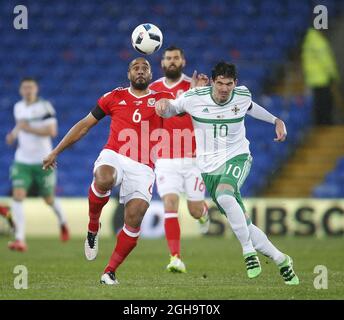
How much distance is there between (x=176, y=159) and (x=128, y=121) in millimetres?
2282

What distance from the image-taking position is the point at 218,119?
9.64m

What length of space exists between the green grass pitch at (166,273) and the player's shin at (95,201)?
0.59 m

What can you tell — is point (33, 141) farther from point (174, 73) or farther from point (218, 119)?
point (218, 119)

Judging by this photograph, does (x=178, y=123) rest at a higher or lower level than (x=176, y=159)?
higher

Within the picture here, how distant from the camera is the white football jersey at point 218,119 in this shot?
379 inches

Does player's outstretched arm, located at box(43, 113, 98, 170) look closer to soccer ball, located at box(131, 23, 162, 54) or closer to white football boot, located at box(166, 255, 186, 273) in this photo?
soccer ball, located at box(131, 23, 162, 54)

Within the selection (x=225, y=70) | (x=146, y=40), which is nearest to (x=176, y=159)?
(x=146, y=40)

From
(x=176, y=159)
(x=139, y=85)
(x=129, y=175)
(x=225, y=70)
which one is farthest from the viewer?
(x=176, y=159)

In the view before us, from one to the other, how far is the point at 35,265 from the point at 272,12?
12.2 meters

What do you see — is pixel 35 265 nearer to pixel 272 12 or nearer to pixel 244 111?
pixel 244 111

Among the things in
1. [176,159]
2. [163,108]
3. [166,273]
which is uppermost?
[163,108]

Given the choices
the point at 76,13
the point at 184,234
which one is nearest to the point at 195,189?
the point at 184,234

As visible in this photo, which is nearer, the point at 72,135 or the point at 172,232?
the point at 72,135

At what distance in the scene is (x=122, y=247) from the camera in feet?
31.3
